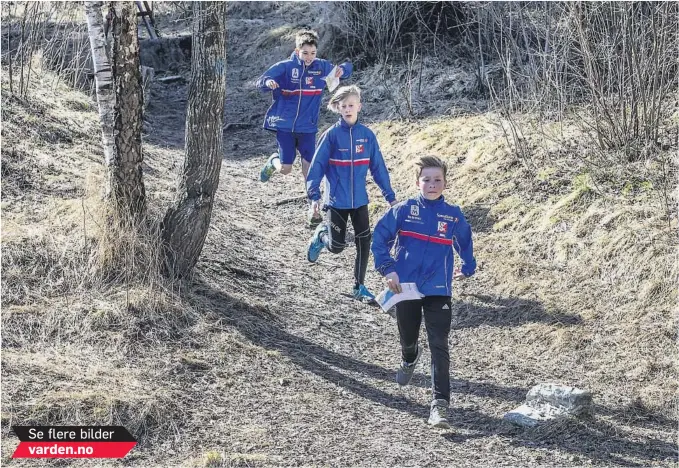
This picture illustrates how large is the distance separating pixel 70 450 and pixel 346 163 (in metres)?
3.55

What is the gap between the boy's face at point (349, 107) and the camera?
7.14 m

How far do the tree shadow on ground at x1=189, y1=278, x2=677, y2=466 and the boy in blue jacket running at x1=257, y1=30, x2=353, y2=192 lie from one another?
2.52 metres

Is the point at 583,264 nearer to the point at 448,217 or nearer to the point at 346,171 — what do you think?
the point at 346,171

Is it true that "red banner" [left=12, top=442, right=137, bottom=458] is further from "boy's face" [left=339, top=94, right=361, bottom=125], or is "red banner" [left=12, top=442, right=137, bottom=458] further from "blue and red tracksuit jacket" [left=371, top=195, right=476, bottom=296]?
"boy's face" [left=339, top=94, right=361, bottom=125]


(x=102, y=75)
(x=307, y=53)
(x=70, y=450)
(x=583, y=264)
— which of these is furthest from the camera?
(x=307, y=53)

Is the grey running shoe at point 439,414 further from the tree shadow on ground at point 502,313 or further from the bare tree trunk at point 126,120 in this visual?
the bare tree trunk at point 126,120

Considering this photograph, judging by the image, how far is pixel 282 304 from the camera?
7.76 metres

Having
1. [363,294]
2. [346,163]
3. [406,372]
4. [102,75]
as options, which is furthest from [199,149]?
[406,372]

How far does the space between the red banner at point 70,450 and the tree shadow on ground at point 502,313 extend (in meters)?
3.56

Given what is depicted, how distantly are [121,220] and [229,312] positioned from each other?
1.14 meters

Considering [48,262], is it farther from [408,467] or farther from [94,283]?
[408,467]

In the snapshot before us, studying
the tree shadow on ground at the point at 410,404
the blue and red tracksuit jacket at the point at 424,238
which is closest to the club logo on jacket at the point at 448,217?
the blue and red tracksuit jacket at the point at 424,238

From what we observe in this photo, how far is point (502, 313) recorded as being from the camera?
7707mm

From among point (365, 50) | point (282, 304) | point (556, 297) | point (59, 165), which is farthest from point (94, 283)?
point (365, 50)
